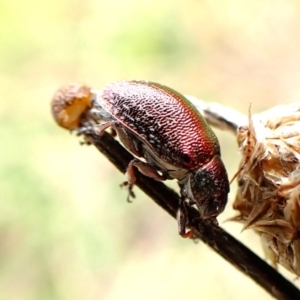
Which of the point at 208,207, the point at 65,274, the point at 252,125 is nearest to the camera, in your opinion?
the point at 252,125

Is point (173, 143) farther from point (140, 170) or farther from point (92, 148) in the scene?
point (92, 148)

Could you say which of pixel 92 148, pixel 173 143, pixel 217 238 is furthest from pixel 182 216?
pixel 92 148

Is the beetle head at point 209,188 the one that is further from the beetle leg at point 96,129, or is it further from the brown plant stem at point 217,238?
the beetle leg at point 96,129

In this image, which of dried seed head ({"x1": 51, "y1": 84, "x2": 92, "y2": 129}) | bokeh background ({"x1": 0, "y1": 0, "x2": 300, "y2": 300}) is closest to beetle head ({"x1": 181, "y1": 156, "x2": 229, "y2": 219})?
dried seed head ({"x1": 51, "y1": 84, "x2": 92, "y2": 129})

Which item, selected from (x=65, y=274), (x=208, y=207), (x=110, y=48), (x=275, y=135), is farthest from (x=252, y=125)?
(x=110, y=48)

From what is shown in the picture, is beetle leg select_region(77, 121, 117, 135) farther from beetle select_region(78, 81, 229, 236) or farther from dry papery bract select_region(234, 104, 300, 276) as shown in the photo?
dry papery bract select_region(234, 104, 300, 276)

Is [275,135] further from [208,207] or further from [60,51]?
[60,51]

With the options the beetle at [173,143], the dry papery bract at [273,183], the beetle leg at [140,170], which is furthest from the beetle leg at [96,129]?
the dry papery bract at [273,183]

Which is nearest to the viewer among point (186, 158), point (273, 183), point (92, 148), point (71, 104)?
point (273, 183)
